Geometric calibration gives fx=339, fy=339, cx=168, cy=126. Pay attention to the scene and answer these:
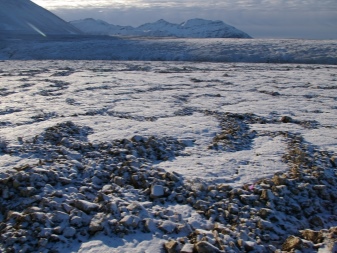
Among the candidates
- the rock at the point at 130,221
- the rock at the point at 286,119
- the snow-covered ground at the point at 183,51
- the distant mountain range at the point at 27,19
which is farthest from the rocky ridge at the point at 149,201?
the distant mountain range at the point at 27,19

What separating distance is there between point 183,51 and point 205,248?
28.9 metres

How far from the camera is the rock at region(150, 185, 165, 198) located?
443 cm

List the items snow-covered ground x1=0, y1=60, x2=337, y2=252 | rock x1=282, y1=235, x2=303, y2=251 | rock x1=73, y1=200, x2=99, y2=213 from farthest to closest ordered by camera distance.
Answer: snow-covered ground x1=0, y1=60, x2=337, y2=252
rock x1=73, y1=200, x2=99, y2=213
rock x1=282, y1=235, x2=303, y2=251

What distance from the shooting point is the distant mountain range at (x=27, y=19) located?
79.7 m

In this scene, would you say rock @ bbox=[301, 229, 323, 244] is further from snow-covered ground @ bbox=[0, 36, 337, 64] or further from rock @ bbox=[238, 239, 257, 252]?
snow-covered ground @ bbox=[0, 36, 337, 64]

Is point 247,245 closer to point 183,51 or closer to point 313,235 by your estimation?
point 313,235

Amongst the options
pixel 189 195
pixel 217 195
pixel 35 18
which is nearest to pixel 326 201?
pixel 217 195

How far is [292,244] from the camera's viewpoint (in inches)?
142

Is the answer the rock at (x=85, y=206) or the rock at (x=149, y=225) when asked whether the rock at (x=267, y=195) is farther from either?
the rock at (x=85, y=206)

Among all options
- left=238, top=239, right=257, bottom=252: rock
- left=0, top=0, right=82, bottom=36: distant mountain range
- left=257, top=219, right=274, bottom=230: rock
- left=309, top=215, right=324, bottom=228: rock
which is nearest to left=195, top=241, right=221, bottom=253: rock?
left=238, top=239, right=257, bottom=252: rock

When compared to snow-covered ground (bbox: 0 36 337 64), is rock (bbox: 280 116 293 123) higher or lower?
lower

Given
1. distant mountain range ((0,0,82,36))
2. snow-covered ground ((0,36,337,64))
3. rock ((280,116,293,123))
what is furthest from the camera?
distant mountain range ((0,0,82,36))

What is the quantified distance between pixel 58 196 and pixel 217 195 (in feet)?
6.68

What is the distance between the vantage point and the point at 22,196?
4.25 meters
